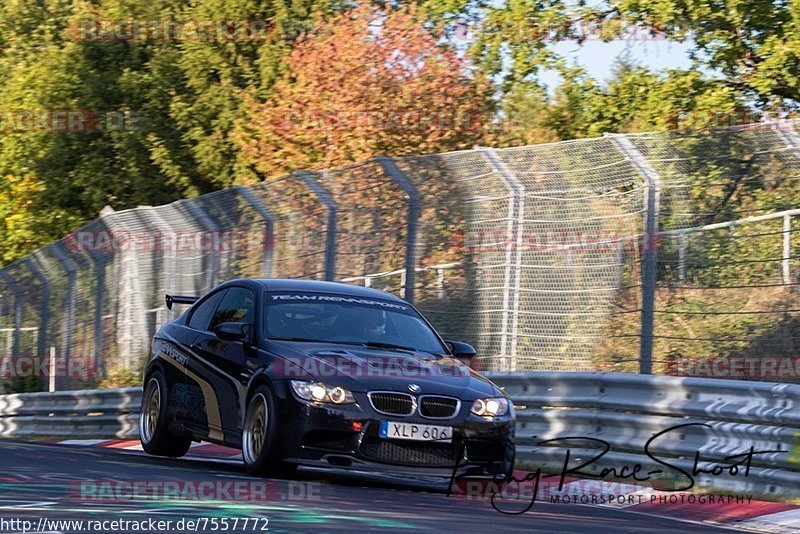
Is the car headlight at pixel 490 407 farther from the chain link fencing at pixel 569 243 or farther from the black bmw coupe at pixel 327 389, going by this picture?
the chain link fencing at pixel 569 243

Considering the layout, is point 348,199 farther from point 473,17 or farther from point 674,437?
point 473,17

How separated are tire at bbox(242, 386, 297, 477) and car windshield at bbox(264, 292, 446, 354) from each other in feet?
2.18

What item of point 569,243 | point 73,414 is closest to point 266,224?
point 73,414

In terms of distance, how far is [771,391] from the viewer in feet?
32.1

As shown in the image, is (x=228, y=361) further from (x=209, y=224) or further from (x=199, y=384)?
(x=209, y=224)

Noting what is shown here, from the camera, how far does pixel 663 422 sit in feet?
34.8

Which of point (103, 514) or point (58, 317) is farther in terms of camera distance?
point (58, 317)

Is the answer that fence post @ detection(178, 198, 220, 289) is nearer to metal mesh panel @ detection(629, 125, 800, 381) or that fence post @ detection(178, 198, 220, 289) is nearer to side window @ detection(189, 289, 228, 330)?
side window @ detection(189, 289, 228, 330)

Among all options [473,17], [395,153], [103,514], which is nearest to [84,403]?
[103,514]

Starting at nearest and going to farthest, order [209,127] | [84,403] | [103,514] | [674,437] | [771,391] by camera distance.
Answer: [103,514]
[771,391]
[674,437]
[84,403]
[209,127]

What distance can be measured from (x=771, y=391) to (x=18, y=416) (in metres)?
12.9

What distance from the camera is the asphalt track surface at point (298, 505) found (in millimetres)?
7047

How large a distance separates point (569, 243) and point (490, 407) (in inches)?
138

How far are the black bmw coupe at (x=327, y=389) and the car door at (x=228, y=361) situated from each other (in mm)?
11
